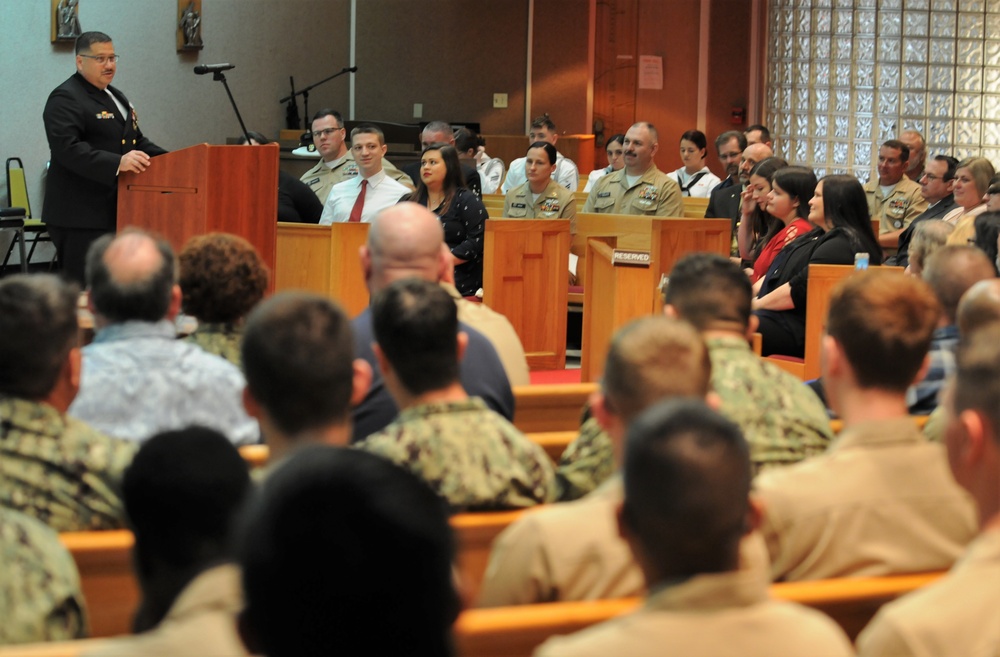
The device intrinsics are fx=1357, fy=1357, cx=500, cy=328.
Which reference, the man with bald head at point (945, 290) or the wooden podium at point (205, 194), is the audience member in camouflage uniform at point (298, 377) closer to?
the man with bald head at point (945, 290)

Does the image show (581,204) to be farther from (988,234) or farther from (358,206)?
(988,234)

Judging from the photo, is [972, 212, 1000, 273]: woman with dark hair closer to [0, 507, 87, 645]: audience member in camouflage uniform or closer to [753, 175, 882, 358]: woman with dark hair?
[753, 175, 882, 358]: woman with dark hair

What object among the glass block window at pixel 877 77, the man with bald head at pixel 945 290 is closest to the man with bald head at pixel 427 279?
the man with bald head at pixel 945 290

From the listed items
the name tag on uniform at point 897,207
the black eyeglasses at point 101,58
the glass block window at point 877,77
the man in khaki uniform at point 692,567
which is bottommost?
the man in khaki uniform at point 692,567

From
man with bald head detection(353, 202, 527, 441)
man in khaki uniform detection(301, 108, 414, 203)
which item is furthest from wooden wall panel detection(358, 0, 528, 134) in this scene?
man with bald head detection(353, 202, 527, 441)

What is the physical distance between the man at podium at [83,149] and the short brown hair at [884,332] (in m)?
4.43

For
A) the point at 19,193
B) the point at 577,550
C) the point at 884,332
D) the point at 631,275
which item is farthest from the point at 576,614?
the point at 19,193

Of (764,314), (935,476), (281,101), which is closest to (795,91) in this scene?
(281,101)

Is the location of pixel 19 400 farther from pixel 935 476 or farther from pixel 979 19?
pixel 979 19

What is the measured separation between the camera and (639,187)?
8.74m

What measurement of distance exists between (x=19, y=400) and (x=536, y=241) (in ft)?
16.2

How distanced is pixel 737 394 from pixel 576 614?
1.04 meters

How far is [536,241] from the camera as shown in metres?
7.20

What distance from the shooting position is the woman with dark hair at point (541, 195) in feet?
27.2
